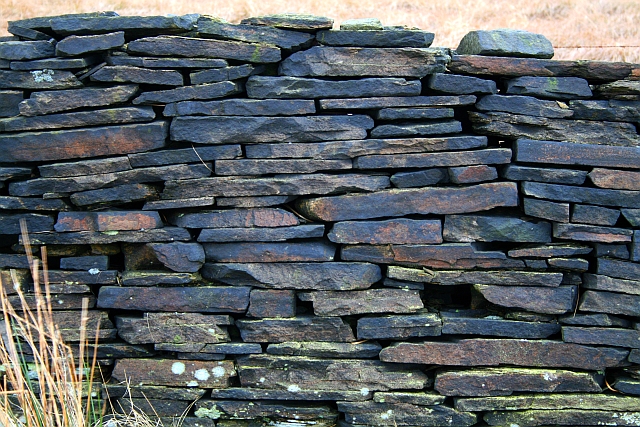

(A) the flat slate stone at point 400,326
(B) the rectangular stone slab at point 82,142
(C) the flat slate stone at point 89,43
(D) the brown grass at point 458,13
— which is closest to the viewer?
(C) the flat slate stone at point 89,43

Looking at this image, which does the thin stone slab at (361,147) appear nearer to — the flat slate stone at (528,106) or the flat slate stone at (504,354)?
the flat slate stone at (528,106)

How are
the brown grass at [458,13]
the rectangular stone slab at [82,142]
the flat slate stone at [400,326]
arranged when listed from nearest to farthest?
the rectangular stone slab at [82,142] < the flat slate stone at [400,326] < the brown grass at [458,13]

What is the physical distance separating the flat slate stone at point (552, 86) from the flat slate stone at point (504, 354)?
1446mm

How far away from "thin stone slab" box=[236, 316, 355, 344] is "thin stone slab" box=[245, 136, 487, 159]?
38.3 inches

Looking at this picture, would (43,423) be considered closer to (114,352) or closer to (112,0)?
(114,352)

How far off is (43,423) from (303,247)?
1681mm

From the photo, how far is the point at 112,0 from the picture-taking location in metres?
5.03

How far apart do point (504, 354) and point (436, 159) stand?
122 centimetres

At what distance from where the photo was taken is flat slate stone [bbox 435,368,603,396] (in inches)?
134

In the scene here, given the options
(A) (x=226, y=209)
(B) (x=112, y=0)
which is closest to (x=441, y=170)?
(A) (x=226, y=209)


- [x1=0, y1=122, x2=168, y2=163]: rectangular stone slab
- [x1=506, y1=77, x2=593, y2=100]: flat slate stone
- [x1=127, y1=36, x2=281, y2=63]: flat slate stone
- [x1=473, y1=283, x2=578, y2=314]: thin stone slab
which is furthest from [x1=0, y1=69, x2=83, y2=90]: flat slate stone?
[x1=473, y1=283, x2=578, y2=314]: thin stone slab

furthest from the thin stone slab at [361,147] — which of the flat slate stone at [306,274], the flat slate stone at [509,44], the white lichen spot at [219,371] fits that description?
the white lichen spot at [219,371]

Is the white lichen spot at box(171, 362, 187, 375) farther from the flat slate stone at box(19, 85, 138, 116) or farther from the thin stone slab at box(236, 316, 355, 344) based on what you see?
the flat slate stone at box(19, 85, 138, 116)

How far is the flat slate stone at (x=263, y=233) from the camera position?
11.0ft
